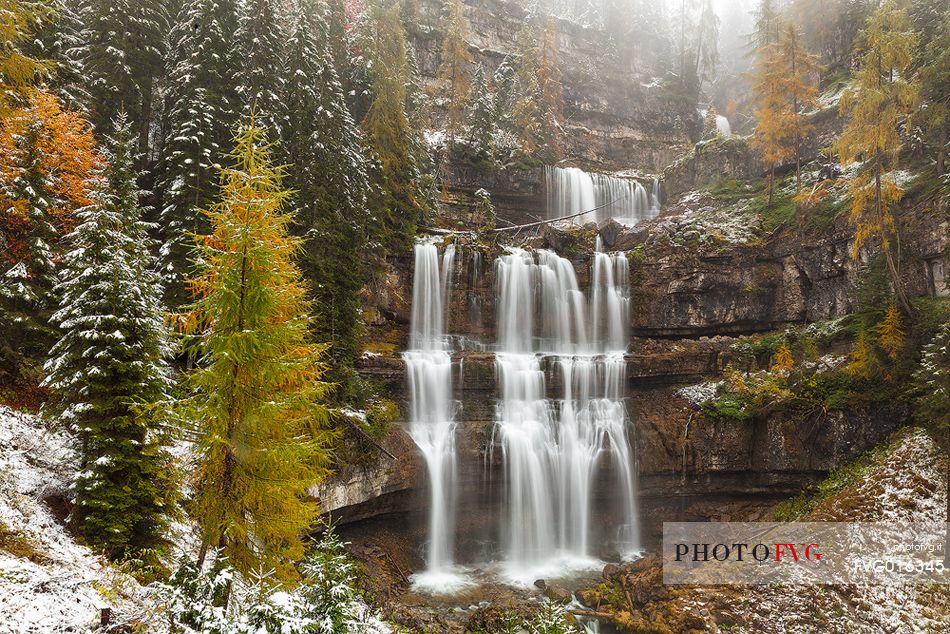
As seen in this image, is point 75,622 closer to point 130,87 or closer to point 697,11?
point 130,87

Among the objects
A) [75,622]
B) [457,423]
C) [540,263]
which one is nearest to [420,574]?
[457,423]

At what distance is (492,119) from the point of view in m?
36.1

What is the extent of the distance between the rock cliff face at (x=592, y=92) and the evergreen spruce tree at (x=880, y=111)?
28137 millimetres

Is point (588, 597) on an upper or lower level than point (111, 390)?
lower

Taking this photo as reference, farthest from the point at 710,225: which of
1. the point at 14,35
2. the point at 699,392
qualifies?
the point at 14,35

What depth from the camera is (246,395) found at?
6309 millimetres

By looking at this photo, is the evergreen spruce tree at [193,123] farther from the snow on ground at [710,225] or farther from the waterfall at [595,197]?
the waterfall at [595,197]

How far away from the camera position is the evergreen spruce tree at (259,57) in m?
18.4

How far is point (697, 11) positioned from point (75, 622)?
8272cm

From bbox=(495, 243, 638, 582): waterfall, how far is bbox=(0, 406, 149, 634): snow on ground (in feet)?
45.4

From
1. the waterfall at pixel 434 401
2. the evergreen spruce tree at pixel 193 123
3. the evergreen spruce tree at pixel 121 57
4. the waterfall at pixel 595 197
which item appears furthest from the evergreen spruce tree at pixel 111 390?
the waterfall at pixel 595 197

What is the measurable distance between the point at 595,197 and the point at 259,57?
2612 cm

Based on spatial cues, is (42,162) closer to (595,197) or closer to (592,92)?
(595,197)

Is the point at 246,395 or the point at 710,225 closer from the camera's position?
the point at 246,395
